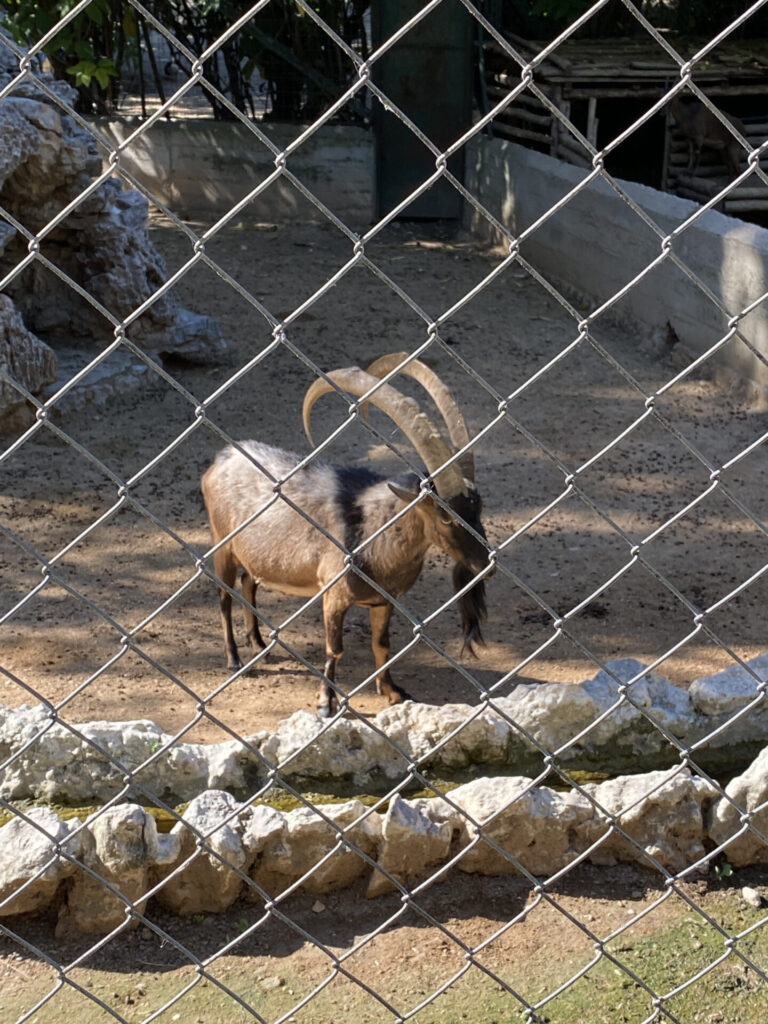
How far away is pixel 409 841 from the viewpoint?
305 centimetres

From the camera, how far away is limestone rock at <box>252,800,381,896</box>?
9.88ft

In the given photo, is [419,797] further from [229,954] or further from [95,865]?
[95,865]

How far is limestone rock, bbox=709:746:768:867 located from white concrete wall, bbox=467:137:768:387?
11.2 ft

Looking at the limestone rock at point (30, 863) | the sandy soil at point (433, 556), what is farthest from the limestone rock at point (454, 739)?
the limestone rock at point (30, 863)

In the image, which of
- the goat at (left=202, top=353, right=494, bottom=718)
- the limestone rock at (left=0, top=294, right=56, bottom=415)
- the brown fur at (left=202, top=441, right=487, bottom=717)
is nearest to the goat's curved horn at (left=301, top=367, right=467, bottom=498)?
the goat at (left=202, top=353, right=494, bottom=718)

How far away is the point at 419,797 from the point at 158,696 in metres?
1.25

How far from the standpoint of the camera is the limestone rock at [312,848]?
9.88ft

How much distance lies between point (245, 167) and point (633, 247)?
449cm

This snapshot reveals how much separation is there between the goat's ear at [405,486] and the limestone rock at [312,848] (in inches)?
46.2

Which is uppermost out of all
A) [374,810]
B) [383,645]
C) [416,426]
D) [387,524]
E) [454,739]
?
[387,524]

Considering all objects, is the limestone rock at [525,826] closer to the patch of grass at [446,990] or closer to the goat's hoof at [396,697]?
the patch of grass at [446,990]

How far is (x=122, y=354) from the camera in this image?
23.7 ft

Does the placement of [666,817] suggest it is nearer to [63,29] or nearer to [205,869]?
[205,869]

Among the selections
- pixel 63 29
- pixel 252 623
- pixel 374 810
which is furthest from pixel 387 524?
pixel 63 29
